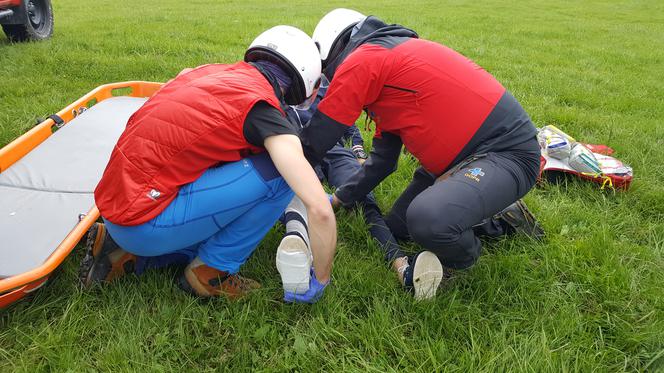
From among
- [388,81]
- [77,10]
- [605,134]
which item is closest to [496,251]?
[388,81]

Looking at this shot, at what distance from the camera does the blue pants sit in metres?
2.24

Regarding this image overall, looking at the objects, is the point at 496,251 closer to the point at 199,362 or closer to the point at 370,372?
the point at 370,372

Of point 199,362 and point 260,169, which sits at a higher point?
point 260,169

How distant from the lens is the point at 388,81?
101 inches

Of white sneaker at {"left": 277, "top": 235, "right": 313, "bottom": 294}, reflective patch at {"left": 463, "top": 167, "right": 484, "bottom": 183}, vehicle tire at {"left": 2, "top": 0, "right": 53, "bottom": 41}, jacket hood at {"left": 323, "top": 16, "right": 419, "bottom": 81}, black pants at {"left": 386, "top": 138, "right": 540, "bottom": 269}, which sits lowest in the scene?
vehicle tire at {"left": 2, "top": 0, "right": 53, "bottom": 41}

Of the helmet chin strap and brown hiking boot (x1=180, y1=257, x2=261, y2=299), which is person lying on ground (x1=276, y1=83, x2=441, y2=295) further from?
brown hiking boot (x1=180, y1=257, x2=261, y2=299)

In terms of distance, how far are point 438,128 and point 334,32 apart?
856 mm

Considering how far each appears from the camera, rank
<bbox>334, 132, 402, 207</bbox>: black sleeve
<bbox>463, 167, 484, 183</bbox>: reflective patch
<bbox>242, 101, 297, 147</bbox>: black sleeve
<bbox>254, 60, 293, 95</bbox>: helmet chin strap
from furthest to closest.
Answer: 1. <bbox>334, 132, 402, 207</bbox>: black sleeve
2. <bbox>254, 60, 293, 95</bbox>: helmet chin strap
3. <bbox>463, 167, 484, 183</bbox>: reflective patch
4. <bbox>242, 101, 297, 147</bbox>: black sleeve

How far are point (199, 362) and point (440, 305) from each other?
1.18 meters

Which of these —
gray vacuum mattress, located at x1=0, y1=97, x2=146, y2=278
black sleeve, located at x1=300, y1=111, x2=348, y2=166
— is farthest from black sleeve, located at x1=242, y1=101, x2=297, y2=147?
gray vacuum mattress, located at x1=0, y1=97, x2=146, y2=278

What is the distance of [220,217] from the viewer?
2.30m

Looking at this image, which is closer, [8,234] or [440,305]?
[440,305]

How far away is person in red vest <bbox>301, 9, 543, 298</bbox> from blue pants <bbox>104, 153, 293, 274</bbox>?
0.36 meters

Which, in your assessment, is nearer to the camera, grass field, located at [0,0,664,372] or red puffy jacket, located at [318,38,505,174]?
grass field, located at [0,0,664,372]
